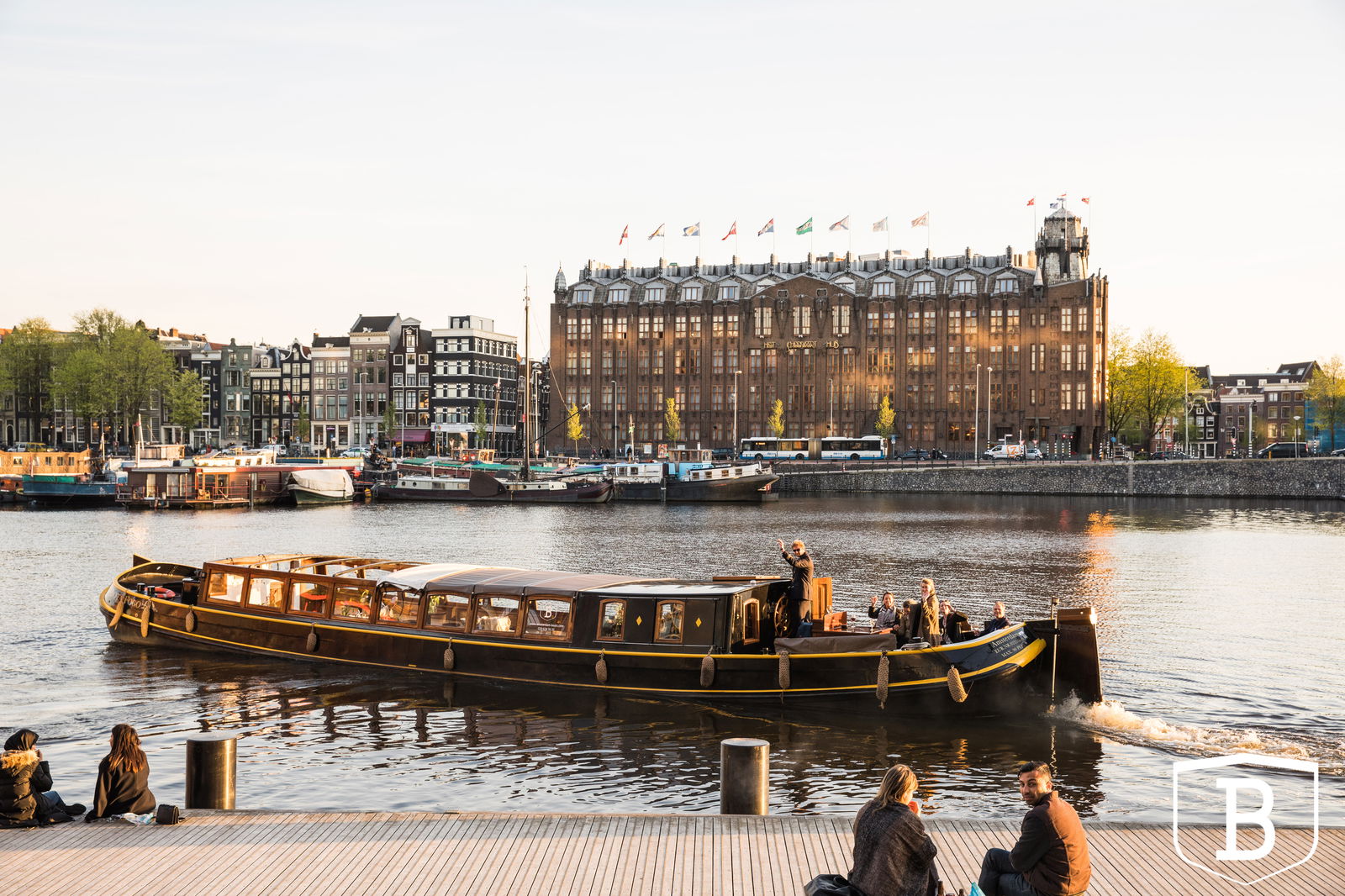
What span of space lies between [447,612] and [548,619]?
2.68 m

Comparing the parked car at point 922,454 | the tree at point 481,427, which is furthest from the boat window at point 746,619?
the tree at point 481,427

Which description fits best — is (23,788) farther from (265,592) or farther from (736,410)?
(736,410)

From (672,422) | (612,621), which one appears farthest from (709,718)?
(672,422)

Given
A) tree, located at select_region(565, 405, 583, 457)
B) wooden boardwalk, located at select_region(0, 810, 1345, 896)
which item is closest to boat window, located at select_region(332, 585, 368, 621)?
wooden boardwalk, located at select_region(0, 810, 1345, 896)

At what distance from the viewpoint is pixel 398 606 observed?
28.8 m

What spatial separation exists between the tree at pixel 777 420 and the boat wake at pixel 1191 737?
138 meters

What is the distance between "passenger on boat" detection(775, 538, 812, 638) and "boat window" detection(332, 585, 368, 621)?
10.1 m

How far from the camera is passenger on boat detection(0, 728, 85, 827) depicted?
14633 mm

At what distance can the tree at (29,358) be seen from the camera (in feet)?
477

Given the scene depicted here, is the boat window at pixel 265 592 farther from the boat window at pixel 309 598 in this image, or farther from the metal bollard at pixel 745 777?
the metal bollard at pixel 745 777

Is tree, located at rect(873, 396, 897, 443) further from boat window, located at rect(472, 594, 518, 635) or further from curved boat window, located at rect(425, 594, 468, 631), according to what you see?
boat window, located at rect(472, 594, 518, 635)

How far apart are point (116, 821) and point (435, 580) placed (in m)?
13.4

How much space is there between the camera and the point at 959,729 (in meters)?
23.8

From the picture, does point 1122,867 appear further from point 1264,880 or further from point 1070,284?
point 1070,284
